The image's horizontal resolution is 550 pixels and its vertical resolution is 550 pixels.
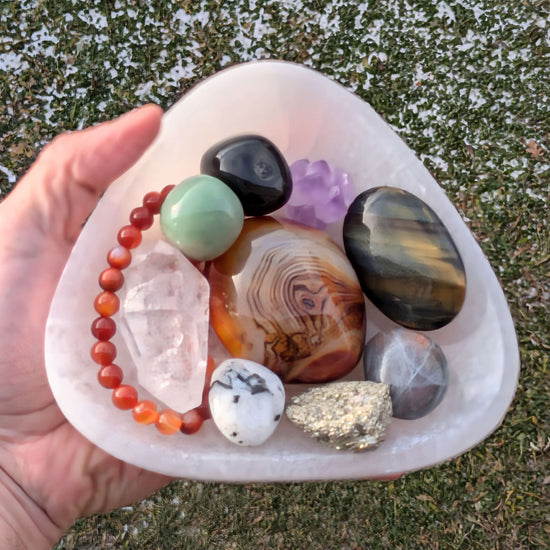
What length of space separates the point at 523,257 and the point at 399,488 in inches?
26.6

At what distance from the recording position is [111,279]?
98cm

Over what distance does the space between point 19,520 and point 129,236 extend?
0.57 metres

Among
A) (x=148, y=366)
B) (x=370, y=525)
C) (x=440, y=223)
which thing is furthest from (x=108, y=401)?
(x=370, y=525)

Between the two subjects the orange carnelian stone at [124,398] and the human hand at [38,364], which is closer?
the orange carnelian stone at [124,398]

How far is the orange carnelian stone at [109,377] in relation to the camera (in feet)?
3.13

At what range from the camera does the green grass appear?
64.2 inches

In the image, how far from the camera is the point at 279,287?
0.97 m

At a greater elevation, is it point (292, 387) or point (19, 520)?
point (292, 387)

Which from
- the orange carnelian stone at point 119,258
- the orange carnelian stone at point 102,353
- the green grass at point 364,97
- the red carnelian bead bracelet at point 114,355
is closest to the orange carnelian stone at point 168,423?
the red carnelian bead bracelet at point 114,355

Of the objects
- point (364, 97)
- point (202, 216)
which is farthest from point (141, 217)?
point (364, 97)

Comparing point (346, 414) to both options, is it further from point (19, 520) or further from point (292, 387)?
point (19, 520)

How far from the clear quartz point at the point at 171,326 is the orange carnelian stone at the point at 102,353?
30mm

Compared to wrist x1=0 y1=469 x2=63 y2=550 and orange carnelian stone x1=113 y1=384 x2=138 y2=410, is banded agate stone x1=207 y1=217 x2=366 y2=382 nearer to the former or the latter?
orange carnelian stone x1=113 y1=384 x2=138 y2=410

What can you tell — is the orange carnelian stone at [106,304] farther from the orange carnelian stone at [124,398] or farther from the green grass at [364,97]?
the green grass at [364,97]
